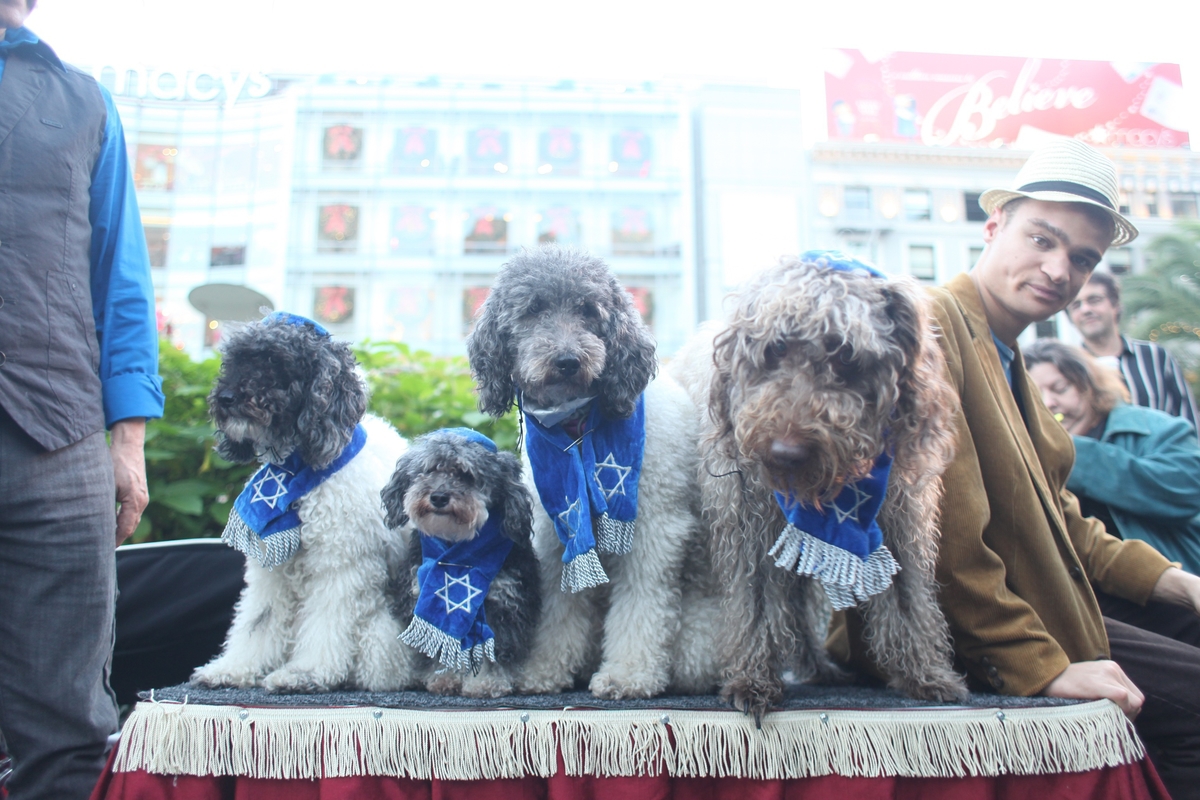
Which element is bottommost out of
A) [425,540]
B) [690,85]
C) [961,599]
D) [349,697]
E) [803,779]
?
[803,779]

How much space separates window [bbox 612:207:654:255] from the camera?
20922 mm

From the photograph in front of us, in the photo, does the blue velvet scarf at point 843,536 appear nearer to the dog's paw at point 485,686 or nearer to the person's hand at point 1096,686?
the person's hand at point 1096,686

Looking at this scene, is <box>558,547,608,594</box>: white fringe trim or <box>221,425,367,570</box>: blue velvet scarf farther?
<box>221,425,367,570</box>: blue velvet scarf

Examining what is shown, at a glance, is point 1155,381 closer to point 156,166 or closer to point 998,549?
point 998,549

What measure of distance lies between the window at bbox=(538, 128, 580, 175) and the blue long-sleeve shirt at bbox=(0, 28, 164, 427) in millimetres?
20147

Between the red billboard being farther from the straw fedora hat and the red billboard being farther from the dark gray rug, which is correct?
the dark gray rug

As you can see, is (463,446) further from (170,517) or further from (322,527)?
(170,517)

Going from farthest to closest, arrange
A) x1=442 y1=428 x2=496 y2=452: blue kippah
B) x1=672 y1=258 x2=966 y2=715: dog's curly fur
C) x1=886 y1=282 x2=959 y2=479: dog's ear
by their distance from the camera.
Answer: x1=442 y1=428 x2=496 y2=452: blue kippah
x1=886 y1=282 x2=959 y2=479: dog's ear
x1=672 y1=258 x2=966 y2=715: dog's curly fur

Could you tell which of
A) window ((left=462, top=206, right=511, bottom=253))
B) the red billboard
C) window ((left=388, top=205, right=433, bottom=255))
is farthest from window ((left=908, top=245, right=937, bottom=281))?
window ((left=388, top=205, right=433, bottom=255))

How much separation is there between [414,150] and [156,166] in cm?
733

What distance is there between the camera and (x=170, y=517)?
328 cm

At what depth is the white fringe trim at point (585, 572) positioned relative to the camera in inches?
75.8

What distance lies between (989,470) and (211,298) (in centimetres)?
412

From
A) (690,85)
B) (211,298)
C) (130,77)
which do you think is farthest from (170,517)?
(690,85)
